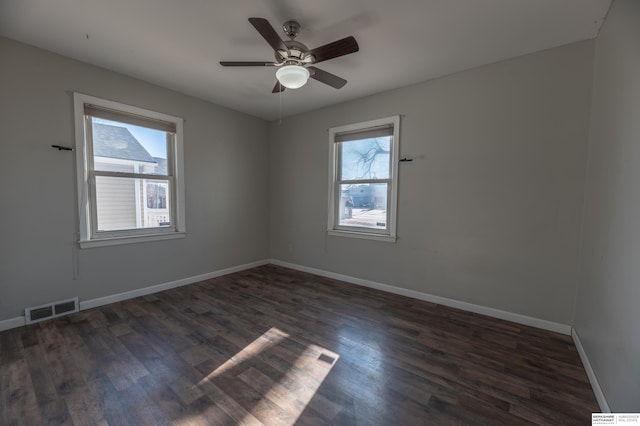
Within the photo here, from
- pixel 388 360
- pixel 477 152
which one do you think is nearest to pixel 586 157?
pixel 477 152

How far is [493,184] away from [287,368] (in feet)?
8.76

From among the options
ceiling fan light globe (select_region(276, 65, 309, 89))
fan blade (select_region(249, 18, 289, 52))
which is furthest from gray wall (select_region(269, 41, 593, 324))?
fan blade (select_region(249, 18, 289, 52))

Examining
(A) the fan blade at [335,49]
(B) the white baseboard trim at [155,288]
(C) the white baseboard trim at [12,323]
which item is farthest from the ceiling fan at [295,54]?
(C) the white baseboard trim at [12,323]

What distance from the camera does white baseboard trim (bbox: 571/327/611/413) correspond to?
1550mm

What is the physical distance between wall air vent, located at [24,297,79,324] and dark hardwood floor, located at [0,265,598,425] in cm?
11

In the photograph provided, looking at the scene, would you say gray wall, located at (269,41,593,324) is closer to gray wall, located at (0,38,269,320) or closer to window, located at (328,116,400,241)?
window, located at (328,116,400,241)

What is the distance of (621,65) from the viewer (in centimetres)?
168

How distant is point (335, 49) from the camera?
6.45 feet

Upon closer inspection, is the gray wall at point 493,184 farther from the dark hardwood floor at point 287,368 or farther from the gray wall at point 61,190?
the gray wall at point 61,190

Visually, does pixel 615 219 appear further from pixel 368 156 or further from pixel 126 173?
pixel 126 173

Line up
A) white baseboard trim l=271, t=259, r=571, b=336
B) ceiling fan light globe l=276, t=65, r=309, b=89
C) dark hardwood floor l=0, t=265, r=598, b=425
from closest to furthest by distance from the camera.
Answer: dark hardwood floor l=0, t=265, r=598, b=425, ceiling fan light globe l=276, t=65, r=309, b=89, white baseboard trim l=271, t=259, r=571, b=336

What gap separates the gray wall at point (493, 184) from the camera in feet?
7.88

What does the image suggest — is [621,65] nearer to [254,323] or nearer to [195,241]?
[254,323]

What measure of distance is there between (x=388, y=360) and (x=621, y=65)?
256 centimetres
